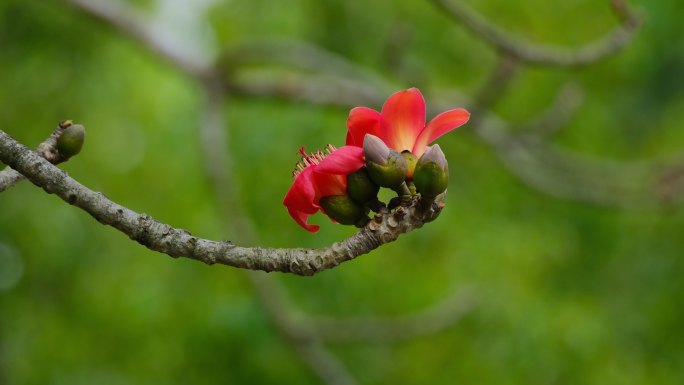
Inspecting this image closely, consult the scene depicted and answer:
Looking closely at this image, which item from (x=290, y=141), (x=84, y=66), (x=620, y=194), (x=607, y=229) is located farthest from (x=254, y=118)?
(x=607, y=229)

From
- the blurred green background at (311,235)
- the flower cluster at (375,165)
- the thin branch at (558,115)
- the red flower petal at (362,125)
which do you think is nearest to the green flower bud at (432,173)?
the flower cluster at (375,165)

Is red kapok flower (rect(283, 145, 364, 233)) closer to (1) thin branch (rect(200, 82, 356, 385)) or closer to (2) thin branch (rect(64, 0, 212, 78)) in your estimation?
(1) thin branch (rect(200, 82, 356, 385))

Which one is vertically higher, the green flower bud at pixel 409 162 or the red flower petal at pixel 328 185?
the green flower bud at pixel 409 162

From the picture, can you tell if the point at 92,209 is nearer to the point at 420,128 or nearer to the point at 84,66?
the point at 420,128

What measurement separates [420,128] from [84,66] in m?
5.52

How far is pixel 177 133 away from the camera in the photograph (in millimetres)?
7031

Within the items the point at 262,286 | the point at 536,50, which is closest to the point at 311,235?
the point at 262,286

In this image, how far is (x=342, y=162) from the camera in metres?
1.31

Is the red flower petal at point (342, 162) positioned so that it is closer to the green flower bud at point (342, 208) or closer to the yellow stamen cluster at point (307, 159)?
the green flower bud at point (342, 208)

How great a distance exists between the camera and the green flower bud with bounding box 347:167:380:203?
1.36 meters

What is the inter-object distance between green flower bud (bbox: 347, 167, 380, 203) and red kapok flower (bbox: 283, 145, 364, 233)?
14 mm

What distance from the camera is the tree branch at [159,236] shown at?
117 centimetres

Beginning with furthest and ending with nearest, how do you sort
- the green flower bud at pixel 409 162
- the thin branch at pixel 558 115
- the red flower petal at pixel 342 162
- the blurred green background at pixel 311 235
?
the blurred green background at pixel 311 235 < the thin branch at pixel 558 115 < the green flower bud at pixel 409 162 < the red flower petal at pixel 342 162

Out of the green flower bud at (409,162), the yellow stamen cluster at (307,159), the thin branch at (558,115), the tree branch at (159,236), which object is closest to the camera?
the tree branch at (159,236)
